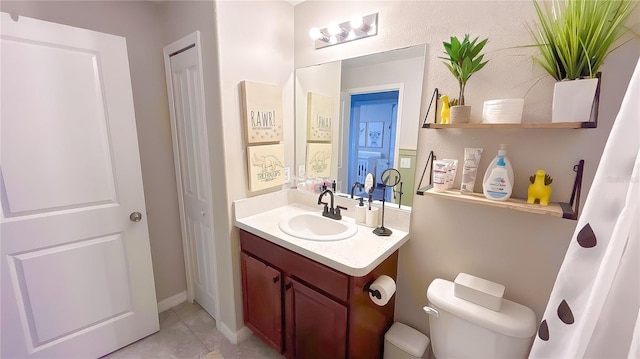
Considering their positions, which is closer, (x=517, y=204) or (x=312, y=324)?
(x=517, y=204)

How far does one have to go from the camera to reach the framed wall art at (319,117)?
5.65ft

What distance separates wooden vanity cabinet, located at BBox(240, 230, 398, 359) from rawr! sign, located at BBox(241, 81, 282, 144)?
628 millimetres

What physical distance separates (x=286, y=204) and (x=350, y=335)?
101 cm

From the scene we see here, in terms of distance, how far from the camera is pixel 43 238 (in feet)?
4.46

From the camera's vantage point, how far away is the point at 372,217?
1.48 meters

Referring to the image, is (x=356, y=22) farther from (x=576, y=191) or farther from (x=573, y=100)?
(x=576, y=191)

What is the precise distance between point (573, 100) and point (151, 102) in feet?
7.46

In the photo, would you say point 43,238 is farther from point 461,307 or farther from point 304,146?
point 461,307

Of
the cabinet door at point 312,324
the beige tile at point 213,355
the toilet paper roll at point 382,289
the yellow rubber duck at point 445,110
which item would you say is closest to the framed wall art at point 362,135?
the yellow rubber duck at point 445,110

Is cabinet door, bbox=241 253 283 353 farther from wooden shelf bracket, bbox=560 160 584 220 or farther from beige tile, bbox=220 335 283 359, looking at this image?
wooden shelf bracket, bbox=560 160 584 220

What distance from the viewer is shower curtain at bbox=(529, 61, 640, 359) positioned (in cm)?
53

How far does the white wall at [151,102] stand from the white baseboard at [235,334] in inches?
23.2

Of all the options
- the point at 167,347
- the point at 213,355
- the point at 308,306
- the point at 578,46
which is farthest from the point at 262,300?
→ the point at 578,46

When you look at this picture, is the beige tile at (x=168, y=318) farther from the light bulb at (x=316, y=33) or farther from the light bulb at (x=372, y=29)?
the light bulb at (x=372, y=29)
